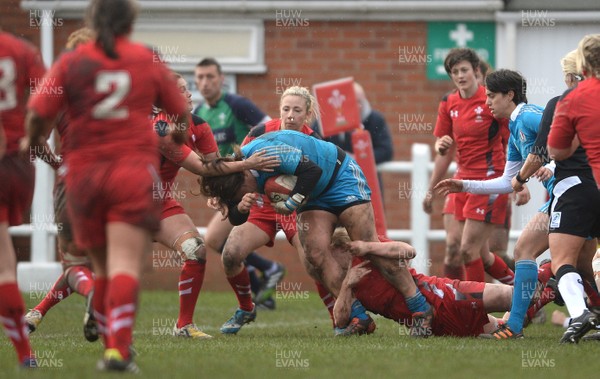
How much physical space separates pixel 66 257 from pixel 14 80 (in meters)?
2.48

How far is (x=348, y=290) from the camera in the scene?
335 inches

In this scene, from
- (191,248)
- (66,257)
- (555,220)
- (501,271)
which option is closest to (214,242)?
(191,248)

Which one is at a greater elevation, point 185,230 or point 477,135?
point 477,135

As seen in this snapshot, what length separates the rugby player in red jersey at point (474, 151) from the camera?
10.5 m

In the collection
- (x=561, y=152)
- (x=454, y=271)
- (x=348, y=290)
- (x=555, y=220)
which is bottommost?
(x=454, y=271)

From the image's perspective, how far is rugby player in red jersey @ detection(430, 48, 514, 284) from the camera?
10.5 metres

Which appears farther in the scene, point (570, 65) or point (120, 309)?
point (570, 65)

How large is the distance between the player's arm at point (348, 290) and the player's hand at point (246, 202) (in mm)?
888

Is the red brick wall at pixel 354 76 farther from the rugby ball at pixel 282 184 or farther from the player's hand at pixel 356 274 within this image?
the rugby ball at pixel 282 184

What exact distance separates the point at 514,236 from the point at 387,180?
1.90 meters

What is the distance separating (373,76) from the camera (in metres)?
15.1

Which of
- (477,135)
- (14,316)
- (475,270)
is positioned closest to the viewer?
(14,316)

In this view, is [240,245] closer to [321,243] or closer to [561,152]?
[321,243]

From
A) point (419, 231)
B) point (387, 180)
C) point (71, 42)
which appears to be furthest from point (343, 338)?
point (387, 180)
